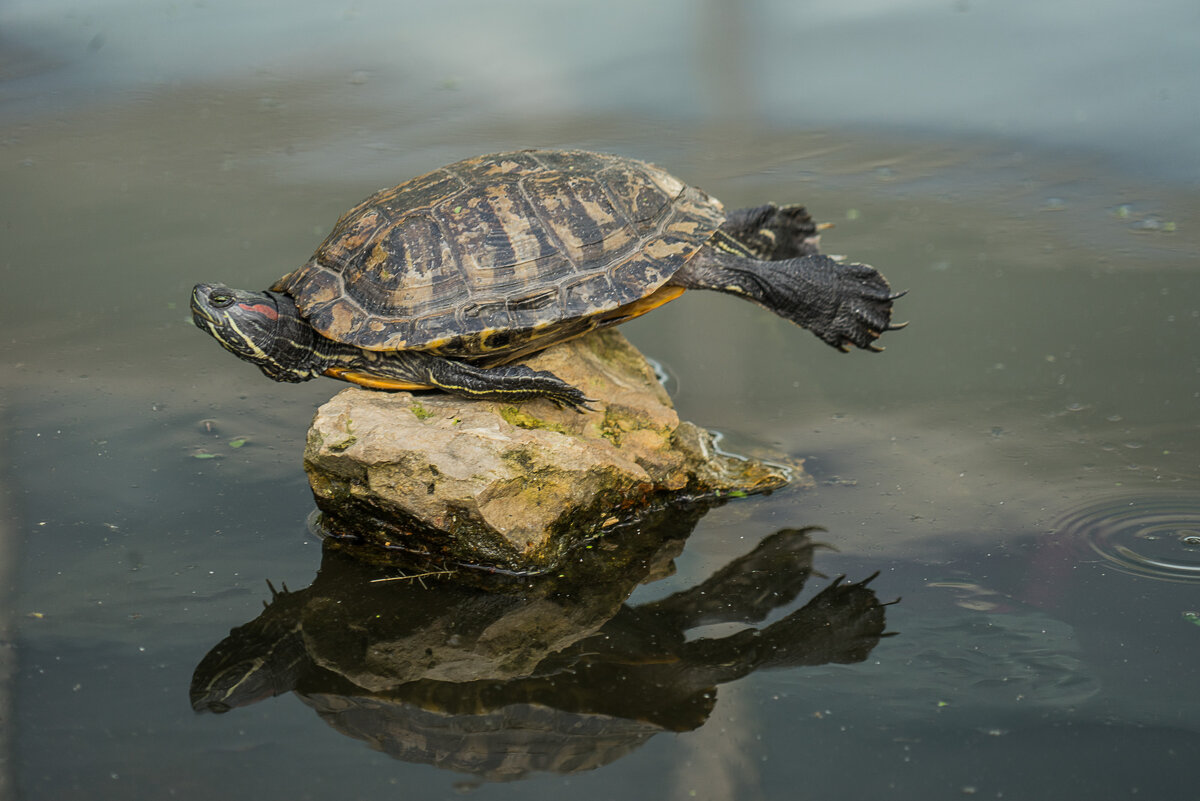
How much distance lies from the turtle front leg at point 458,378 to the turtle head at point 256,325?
0.64 ft

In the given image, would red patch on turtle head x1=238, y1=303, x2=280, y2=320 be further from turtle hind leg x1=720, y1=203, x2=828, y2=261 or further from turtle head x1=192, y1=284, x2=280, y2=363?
turtle hind leg x1=720, y1=203, x2=828, y2=261

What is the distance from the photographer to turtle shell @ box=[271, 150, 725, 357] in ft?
14.5

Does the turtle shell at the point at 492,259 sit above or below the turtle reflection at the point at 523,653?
above

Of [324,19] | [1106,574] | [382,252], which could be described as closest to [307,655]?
[382,252]

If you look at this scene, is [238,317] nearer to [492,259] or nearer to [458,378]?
[458,378]

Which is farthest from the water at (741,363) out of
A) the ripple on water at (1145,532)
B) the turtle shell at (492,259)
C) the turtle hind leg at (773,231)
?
the turtle shell at (492,259)

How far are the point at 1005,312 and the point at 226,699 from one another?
15.0 feet

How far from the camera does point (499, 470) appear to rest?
161 inches

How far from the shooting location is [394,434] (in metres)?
4.15

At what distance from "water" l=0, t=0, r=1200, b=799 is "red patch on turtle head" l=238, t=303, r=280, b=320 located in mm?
717

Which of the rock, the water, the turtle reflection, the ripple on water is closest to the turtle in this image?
the rock

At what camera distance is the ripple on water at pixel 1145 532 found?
160 inches

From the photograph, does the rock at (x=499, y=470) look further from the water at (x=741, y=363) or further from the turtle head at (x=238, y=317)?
the turtle head at (x=238, y=317)

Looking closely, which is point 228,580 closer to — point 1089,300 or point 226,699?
point 226,699
